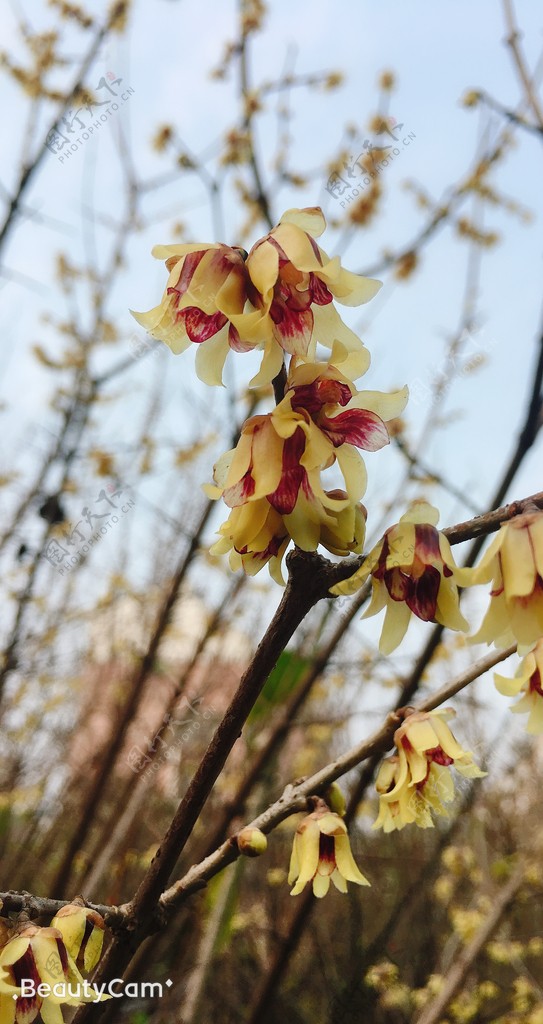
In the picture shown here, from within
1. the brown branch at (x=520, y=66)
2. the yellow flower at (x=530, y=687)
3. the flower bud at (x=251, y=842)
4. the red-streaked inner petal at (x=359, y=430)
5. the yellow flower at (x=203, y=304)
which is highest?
the brown branch at (x=520, y=66)

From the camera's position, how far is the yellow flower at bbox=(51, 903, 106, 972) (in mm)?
652

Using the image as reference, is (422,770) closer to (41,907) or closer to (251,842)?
(251,842)

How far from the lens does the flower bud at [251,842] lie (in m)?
0.69

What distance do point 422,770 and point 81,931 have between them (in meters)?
0.37

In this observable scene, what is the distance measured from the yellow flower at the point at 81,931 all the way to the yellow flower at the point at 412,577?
1.25 feet

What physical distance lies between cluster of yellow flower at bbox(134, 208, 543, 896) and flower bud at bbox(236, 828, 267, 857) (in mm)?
235

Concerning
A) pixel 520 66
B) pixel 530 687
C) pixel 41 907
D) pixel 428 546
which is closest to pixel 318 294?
pixel 428 546

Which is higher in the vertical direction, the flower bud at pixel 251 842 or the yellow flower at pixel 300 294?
the yellow flower at pixel 300 294

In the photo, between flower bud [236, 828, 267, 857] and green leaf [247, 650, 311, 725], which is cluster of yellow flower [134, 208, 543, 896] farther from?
green leaf [247, 650, 311, 725]

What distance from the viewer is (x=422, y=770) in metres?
0.72

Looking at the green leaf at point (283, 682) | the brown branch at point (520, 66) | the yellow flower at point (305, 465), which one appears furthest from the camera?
the green leaf at point (283, 682)

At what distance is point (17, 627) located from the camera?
4.03 meters

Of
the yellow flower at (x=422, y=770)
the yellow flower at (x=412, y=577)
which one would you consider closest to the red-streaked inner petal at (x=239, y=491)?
the yellow flower at (x=412, y=577)

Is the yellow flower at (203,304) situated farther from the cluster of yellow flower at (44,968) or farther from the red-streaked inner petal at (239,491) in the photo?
the cluster of yellow flower at (44,968)
